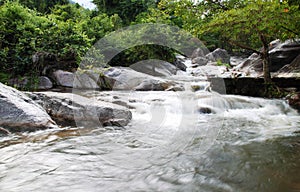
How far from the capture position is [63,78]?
352 inches

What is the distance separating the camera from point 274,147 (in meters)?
2.95

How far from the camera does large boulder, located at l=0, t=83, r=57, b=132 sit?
3.40 m

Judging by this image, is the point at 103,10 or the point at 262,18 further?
the point at 103,10

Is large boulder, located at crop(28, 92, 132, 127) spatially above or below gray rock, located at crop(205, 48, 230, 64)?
below

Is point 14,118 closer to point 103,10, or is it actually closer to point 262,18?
point 262,18

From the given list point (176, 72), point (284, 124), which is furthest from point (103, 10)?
point (284, 124)

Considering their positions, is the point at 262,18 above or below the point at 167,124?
above

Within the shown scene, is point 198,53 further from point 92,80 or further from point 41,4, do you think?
point 92,80

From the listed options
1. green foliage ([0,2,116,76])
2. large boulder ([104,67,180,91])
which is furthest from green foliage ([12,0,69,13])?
large boulder ([104,67,180,91])

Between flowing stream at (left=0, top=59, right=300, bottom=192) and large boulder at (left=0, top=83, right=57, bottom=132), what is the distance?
0.62 feet

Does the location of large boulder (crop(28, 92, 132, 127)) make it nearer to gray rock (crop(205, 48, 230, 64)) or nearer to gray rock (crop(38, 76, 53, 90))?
gray rock (crop(38, 76, 53, 90))

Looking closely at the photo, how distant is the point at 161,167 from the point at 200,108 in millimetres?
3195

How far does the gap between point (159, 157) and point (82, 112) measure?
1962mm

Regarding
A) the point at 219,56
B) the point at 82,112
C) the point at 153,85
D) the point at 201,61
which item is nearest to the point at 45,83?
the point at 153,85
